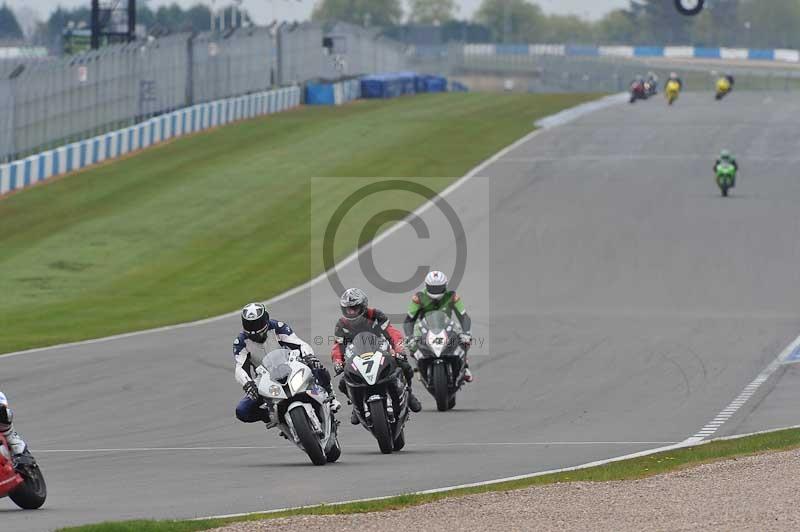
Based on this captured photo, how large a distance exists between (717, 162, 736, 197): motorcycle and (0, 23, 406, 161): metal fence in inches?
870

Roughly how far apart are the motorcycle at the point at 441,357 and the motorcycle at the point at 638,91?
181ft

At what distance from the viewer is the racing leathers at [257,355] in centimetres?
1492

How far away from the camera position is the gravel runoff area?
1097cm

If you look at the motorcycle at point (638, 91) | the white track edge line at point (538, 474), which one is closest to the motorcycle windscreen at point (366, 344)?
the white track edge line at point (538, 474)

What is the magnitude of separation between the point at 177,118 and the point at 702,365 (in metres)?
41.8

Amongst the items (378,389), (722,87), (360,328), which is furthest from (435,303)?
(722,87)

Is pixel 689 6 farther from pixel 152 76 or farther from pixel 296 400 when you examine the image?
pixel 152 76

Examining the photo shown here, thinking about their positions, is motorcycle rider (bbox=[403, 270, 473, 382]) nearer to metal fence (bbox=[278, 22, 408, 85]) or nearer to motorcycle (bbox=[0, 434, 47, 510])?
motorcycle (bbox=[0, 434, 47, 510])

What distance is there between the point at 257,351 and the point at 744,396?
7667mm

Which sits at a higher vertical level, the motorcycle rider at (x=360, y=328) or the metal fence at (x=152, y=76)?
the metal fence at (x=152, y=76)

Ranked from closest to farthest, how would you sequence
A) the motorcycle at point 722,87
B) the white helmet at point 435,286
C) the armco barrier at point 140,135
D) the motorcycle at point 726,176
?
1. the white helmet at point 435,286
2. the motorcycle at point 726,176
3. the armco barrier at point 140,135
4. the motorcycle at point 722,87

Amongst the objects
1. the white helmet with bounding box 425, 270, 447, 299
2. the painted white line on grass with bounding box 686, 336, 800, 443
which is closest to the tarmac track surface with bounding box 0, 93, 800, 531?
the painted white line on grass with bounding box 686, 336, 800, 443

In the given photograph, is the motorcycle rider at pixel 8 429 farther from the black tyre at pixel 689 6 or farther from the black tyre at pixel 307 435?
the black tyre at pixel 689 6

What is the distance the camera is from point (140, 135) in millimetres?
57719
